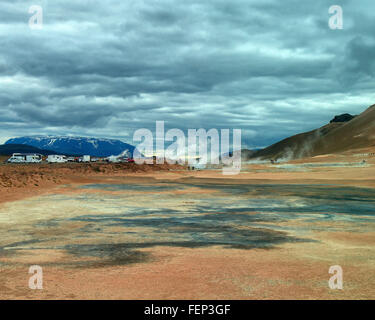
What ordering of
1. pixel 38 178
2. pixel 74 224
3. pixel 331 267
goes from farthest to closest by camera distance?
pixel 38 178 → pixel 74 224 → pixel 331 267

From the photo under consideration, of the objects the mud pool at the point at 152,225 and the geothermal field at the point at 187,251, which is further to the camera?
the mud pool at the point at 152,225

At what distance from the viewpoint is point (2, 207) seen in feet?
75.5

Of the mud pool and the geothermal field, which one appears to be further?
the mud pool

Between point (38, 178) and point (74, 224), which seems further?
point (38, 178)

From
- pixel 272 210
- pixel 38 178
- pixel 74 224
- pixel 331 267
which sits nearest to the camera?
pixel 331 267

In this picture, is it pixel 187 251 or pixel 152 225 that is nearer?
pixel 187 251

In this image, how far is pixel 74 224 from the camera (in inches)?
688
